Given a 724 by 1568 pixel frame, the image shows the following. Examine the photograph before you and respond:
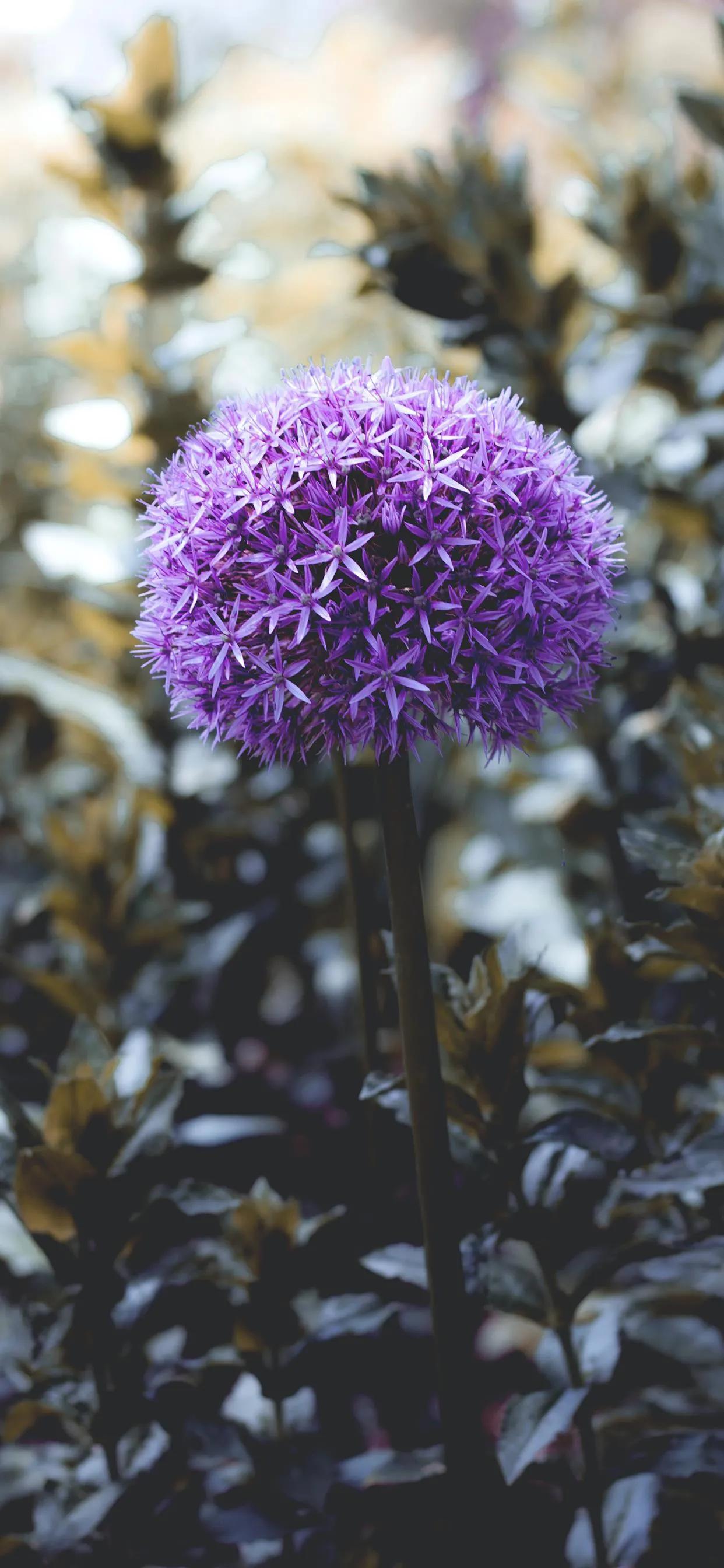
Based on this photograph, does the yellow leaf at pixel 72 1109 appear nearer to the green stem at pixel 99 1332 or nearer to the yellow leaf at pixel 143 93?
the green stem at pixel 99 1332

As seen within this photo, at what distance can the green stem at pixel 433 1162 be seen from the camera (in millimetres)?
873

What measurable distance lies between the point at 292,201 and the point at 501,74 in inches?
31.5

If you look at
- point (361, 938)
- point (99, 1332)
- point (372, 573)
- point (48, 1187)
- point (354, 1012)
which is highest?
point (372, 573)

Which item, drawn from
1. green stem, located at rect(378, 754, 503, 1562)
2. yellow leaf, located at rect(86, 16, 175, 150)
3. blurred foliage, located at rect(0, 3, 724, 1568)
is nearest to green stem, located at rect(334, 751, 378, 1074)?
blurred foliage, located at rect(0, 3, 724, 1568)

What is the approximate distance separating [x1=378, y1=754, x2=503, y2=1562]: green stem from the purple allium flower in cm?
7

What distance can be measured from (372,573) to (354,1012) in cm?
139

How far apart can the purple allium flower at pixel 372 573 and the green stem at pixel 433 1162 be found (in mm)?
72

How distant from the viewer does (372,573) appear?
793mm

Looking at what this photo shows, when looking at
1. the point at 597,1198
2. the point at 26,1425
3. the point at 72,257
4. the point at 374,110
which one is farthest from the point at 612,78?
the point at 26,1425

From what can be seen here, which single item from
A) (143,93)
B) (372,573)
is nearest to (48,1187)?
(372,573)

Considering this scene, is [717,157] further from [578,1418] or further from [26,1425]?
[26,1425]

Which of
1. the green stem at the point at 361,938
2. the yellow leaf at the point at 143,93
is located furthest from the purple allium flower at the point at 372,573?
the yellow leaf at the point at 143,93

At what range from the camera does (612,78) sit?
3.94 m

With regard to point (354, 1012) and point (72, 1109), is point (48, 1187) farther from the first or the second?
point (354, 1012)
